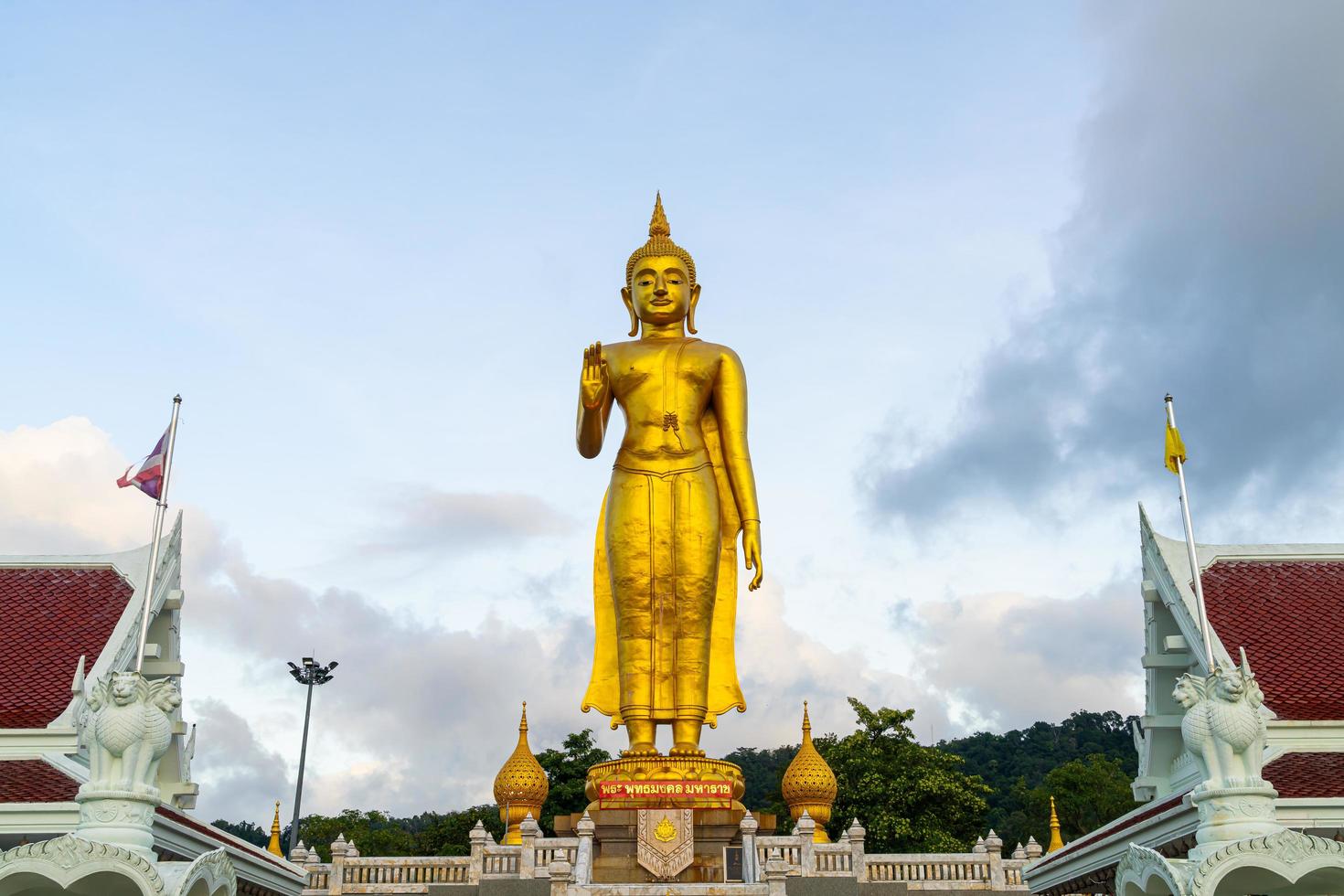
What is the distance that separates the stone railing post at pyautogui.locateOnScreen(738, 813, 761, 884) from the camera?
14.8 meters

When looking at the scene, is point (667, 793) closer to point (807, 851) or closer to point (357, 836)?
point (807, 851)

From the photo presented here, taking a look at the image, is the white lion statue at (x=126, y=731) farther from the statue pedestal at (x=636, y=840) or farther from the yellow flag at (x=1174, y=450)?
the yellow flag at (x=1174, y=450)

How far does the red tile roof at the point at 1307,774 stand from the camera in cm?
1340

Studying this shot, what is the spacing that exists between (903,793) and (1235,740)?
85.7 feet

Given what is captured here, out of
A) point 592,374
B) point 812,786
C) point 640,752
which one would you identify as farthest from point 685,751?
point 592,374

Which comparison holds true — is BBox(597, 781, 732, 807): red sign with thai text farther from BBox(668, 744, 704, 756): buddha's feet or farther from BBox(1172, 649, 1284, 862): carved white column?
BBox(1172, 649, 1284, 862): carved white column

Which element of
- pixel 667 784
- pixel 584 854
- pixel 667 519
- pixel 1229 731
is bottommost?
pixel 584 854

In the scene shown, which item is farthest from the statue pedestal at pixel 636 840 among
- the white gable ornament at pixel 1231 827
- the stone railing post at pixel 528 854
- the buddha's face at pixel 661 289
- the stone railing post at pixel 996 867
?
the buddha's face at pixel 661 289

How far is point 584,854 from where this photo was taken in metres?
15.1

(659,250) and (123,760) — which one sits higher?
(659,250)

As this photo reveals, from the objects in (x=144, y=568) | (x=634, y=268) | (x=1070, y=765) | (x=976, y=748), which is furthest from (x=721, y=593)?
(x=976, y=748)

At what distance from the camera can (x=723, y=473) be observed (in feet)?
62.6

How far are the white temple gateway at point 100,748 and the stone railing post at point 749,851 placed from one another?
5.56 metres

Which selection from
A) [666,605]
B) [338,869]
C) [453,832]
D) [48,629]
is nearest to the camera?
[48,629]
